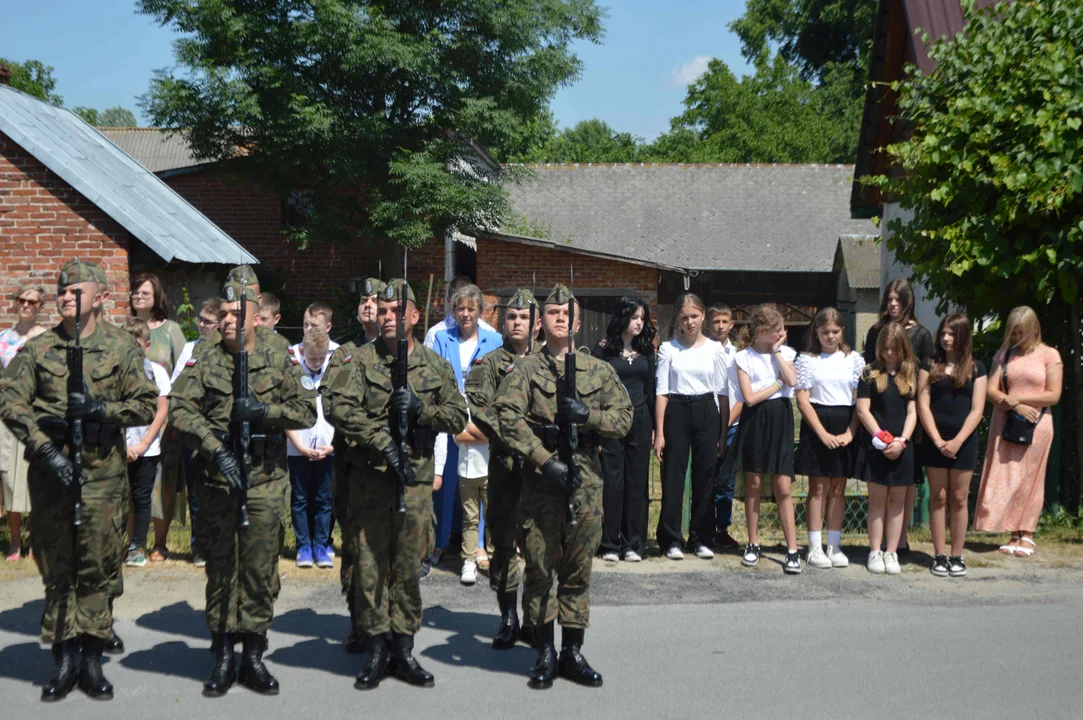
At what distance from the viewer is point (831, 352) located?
834 centimetres

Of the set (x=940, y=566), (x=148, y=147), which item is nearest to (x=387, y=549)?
(x=940, y=566)

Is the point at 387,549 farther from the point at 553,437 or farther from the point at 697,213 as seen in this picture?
the point at 697,213

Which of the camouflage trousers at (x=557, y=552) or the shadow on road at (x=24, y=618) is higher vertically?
the camouflage trousers at (x=557, y=552)

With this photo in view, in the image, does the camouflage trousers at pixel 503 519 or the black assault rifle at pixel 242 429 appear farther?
the camouflage trousers at pixel 503 519

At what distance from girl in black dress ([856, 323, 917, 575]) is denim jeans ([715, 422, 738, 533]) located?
105 cm

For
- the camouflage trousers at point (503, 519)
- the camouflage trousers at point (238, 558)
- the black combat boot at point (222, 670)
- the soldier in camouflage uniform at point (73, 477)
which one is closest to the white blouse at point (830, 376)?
the camouflage trousers at point (503, 519)

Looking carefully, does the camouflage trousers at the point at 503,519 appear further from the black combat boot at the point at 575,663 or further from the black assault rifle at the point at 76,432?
the black assault rifle at the point at 76,432

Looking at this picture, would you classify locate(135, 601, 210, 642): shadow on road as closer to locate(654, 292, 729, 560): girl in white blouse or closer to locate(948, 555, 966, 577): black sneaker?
locate(654, 292, 729, 560): girl in white blouse

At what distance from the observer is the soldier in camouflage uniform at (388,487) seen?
5.64 metres

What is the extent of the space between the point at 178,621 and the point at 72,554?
4.78ft

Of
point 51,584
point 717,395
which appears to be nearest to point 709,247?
point 717,395

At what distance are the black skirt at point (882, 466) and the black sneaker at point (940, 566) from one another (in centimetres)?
58

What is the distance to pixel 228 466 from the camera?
17.8 feet

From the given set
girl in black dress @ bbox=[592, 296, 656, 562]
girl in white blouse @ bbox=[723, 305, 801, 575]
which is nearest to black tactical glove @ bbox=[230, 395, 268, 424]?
girl in black dress @ bbox=[592, 296, 656, 562]
